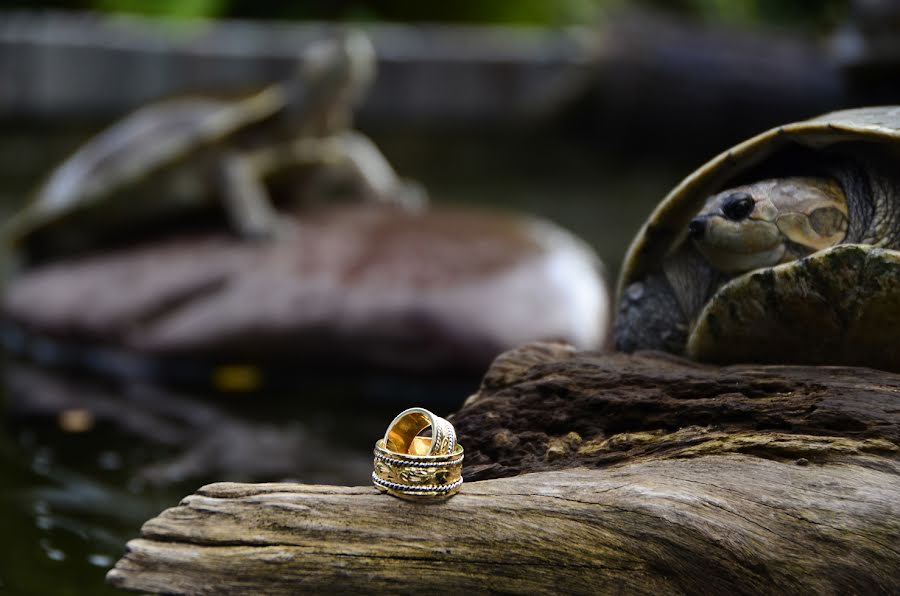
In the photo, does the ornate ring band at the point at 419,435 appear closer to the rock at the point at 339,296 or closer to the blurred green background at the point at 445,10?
the rock at the point at 339,296

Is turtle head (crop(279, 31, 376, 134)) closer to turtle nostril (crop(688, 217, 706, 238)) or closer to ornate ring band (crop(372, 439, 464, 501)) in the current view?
turtle nostril (crop(688, 217, 706, 238))

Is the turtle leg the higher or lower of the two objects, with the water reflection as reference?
higher

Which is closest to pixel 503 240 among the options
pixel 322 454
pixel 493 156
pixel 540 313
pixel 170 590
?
pixel 540 313

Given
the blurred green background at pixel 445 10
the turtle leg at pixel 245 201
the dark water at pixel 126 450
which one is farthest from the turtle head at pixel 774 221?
the blurred green background at pixel 445 10

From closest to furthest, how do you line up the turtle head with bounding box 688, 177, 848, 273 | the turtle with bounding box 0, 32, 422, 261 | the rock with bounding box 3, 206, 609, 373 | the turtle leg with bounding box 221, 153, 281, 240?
the turtle head with bounding box 688, 177, 848, 273 < the rock with bounding box 3, 206, 609, 373 < the turtle leg with bounding box 221, 153, 281, 240 < the turtle with bounding box 0, 32, 422, 261

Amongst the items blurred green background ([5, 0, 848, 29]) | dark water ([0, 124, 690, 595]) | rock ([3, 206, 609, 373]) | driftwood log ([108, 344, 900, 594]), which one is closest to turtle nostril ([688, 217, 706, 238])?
driftwood log ([108, 344, 900, 594])

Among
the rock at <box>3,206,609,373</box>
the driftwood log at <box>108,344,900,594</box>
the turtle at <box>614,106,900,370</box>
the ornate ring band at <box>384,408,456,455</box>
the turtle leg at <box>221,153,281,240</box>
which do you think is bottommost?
the driftwood log at <box>108,344,900,594</box>

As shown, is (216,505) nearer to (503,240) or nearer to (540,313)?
(540,313)
